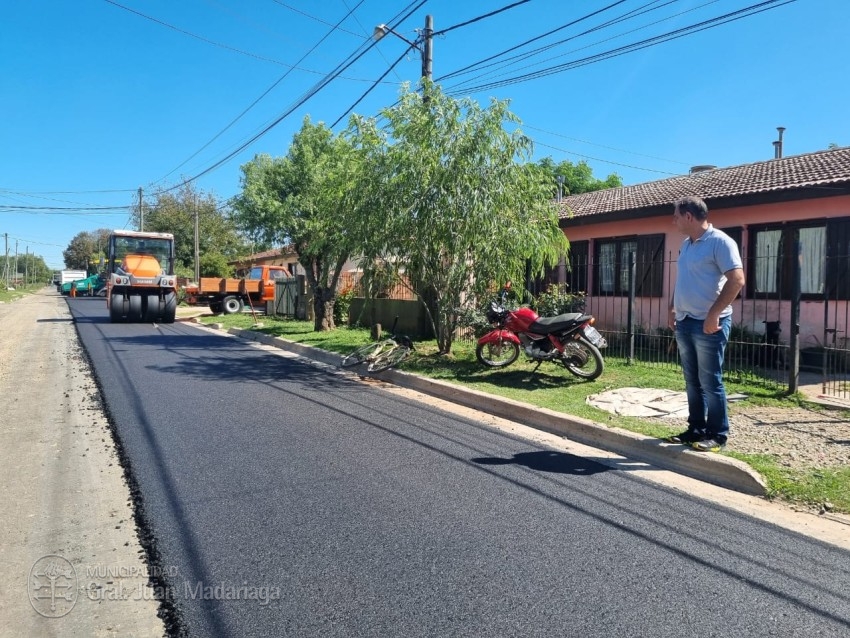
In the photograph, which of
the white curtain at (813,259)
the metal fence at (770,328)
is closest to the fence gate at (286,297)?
the metal fence at (770,328)

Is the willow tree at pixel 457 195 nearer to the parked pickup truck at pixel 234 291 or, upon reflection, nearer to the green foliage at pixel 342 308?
the green foliage at pixel 342 308

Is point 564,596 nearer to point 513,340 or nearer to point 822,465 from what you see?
point 822,465

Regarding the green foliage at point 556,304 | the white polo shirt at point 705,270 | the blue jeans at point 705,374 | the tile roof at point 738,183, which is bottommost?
the blue jeans at point 705,374

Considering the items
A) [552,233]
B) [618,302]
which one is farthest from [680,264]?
[618,302]

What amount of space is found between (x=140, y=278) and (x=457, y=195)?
15.2 metres

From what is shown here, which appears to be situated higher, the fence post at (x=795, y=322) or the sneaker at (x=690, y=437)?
the fence post at (x=795, y=322)

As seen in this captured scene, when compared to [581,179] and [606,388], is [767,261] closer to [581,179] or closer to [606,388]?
[606,388]

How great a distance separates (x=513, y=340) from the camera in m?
9.67

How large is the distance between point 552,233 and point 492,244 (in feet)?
4.37

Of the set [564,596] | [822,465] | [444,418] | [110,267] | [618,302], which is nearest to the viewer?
[564,596]

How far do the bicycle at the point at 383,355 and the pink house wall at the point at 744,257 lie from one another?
4.78 metres

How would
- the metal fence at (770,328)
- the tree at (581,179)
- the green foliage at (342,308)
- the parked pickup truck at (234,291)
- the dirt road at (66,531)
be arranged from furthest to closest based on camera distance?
the tree at (581,179) → the parked pickup truck at (234,291) → the green foliage at (342,308) → the metal fence at (770,328) → the dirt road at (66,531)

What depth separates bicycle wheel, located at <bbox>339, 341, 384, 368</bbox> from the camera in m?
10.6

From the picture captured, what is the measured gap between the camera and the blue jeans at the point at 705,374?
5172 mm
